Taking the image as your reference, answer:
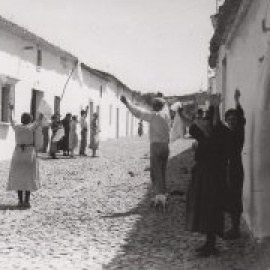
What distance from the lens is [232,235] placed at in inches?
285

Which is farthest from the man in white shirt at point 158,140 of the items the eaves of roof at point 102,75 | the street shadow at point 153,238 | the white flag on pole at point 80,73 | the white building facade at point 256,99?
the eaves of roof at point 102,75

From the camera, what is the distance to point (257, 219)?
23.2 ft

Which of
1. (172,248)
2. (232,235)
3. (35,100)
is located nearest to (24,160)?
(172,248)

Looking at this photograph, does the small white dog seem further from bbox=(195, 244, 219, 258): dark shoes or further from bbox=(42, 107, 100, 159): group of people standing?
bbox=(42, 107, 100, 159): group of people standing

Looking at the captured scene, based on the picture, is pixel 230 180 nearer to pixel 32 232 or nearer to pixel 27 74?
pixel 32 232

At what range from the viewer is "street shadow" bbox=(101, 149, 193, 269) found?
6.20 meters

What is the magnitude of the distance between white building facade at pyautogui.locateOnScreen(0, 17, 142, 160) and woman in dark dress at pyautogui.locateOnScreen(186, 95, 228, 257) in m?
12.1

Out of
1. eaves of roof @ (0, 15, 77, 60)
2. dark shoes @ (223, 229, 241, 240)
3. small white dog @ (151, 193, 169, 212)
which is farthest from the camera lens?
eaves of roof @ (0, 15, 77, 60)

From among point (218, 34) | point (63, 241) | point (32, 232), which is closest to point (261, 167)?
point (63, 241)

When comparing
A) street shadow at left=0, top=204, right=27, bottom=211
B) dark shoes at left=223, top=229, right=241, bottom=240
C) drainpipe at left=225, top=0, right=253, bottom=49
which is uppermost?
drainpipe at left=225, top=0, right=253, bottom=49

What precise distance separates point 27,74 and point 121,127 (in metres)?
21.2

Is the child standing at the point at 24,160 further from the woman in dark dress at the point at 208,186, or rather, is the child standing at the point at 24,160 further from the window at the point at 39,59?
the window at the point at 39,59

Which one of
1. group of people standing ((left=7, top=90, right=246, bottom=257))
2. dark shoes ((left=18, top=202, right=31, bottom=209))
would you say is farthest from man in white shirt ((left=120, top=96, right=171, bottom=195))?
dark shoes ((left=18, top=202, right=31, bottom=209))

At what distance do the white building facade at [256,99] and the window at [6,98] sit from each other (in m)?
10.4
